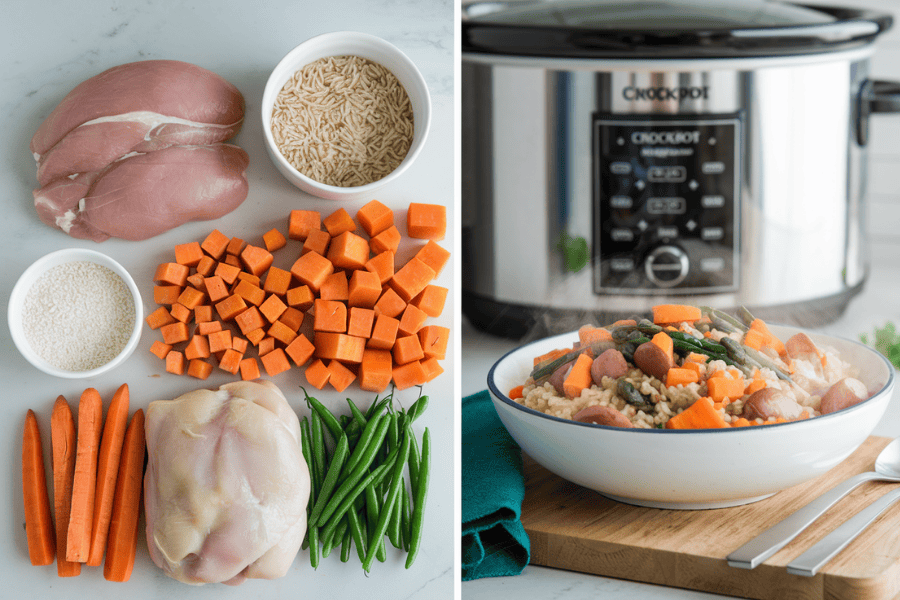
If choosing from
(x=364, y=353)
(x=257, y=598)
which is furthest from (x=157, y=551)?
(x=364, y=353)

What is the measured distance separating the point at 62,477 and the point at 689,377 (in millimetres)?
630

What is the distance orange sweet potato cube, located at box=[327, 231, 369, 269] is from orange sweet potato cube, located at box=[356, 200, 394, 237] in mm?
15

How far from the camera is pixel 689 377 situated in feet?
2.62

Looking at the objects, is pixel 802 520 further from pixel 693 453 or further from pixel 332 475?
pixel 332 475

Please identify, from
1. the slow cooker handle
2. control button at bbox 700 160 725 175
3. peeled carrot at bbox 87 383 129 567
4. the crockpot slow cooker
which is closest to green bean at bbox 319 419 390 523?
peeled carrot at bbox 87 383 129 567

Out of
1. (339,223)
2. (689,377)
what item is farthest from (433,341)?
(689,377)

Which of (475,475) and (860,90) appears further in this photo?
(860,90)

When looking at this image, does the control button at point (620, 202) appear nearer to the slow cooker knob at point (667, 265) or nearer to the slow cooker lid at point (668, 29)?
the slow cooker knob at point (667, 265)

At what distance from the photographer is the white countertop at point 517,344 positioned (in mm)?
784

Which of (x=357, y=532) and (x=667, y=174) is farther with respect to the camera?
(x=667, y=174)

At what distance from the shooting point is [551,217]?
4.40ft

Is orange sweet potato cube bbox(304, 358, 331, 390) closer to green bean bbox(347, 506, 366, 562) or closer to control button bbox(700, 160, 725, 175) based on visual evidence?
green bean bbox(347, 506, 366, 562)

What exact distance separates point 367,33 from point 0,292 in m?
0.46

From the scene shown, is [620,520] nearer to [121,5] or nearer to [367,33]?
[367,33]
